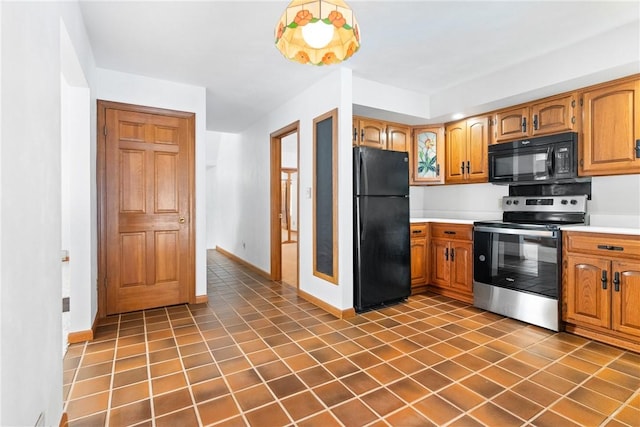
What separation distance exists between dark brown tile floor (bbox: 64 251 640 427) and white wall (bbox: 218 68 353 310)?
66cm

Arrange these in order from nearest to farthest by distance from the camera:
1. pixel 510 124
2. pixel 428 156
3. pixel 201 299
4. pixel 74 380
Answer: pixel 74 380 → pixel 510 124 → pixel 201 299 → pixel 428 156

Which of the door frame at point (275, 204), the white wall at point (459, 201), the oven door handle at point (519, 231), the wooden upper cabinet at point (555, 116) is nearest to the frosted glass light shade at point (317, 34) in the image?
the oven door handle at point (519, 231)

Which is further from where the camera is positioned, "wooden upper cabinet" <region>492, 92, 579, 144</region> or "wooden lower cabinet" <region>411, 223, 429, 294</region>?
"wooden lower cabinet" <region>411, 223, 429, 294</region>

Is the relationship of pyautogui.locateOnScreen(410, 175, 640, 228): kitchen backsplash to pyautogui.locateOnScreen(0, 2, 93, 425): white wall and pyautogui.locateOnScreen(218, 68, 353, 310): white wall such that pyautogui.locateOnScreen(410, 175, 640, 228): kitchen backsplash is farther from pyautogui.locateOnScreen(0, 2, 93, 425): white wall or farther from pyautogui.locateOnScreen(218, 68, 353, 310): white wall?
pyautogui.locateOnScreen(0, 2, 93, 425): white wall

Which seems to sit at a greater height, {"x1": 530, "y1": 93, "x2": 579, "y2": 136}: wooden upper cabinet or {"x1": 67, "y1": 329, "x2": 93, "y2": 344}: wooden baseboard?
{"x1": 530, "y1": 93, "x2": 579, "y2": 136}: wooden upper cabinet

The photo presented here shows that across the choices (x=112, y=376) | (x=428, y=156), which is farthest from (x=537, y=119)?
(x=112, y=376)

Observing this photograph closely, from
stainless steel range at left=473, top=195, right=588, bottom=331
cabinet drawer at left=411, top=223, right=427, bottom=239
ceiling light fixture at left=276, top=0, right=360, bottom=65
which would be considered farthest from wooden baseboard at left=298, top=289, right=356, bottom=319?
ceiling light fixture at left=276, top=0, right=360, bottom=65

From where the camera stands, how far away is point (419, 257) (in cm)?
403

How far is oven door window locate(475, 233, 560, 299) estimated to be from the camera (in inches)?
115

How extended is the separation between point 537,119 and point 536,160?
43 cm

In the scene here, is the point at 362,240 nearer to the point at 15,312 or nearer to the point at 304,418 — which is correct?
the point at 304,418

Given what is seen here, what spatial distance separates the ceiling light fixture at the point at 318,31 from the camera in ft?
4.64

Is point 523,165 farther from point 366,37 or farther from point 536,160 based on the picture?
point 366,37

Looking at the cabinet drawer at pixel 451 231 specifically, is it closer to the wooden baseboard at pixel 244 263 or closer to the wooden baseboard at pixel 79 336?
the wooden baseboard at pixel 244 263
